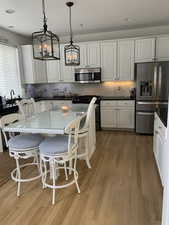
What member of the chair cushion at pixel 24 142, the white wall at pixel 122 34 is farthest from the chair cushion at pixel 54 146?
the white wall at pixel 122 34

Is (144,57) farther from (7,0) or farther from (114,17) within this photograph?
(7,0)

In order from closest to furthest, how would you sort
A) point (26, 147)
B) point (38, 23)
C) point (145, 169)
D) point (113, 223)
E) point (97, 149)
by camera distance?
1. point (113, 223)
2. point (26, 147)
3. point (145, 169)
4. point (97, 149)
5. point (38, 23)

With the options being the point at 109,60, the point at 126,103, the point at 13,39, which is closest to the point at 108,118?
the point at 126,103

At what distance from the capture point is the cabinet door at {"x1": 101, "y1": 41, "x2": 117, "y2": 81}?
16.4 ft

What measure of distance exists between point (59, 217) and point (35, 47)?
2.12 m

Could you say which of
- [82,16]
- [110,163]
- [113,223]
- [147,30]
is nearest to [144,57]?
[147,30]

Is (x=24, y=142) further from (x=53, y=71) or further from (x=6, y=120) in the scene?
(x=53, y=71)

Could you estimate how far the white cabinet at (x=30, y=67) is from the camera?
5.28 metres

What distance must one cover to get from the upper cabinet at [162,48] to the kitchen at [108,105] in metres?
0.02

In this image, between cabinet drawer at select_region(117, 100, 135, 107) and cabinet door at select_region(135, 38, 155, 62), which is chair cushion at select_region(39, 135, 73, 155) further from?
cabinet door at select_region(135, 38, 155, 62)

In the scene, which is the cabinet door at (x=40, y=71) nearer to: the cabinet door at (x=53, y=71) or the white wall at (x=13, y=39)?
the cabinet door at (x=53, y=71)

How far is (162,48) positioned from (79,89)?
2.66 metres

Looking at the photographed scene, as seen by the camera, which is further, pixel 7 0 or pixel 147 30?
pixel 147 30

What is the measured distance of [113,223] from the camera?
72.7 inches
